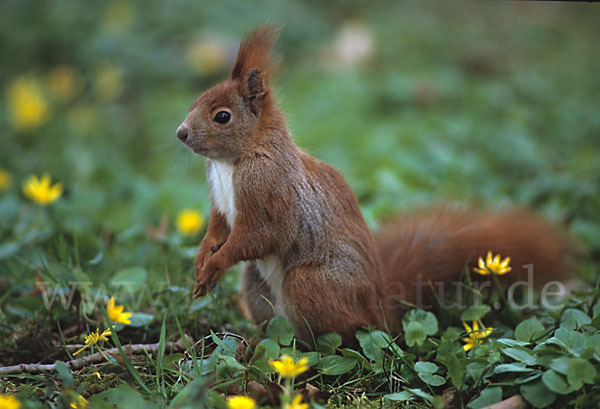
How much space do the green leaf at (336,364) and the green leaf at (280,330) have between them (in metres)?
0.14

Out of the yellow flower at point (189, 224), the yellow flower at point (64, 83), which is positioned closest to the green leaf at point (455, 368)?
the yellow flower at point (189, 224)

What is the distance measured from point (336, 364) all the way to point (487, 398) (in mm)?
491

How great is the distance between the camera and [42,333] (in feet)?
7.31

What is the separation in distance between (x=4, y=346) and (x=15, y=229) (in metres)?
1.05

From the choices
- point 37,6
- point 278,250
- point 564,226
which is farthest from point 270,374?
point 37,6

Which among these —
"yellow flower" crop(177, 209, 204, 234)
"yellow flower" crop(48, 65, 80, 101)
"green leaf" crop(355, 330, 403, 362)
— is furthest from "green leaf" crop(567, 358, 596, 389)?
"yellow flower" crop(48, 65, 80, 101)

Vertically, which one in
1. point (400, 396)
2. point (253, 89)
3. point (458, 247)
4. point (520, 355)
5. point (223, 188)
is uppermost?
point (253, 89)

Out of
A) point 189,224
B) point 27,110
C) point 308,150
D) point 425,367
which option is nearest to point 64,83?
point 27,110

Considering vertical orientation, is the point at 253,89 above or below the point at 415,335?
above

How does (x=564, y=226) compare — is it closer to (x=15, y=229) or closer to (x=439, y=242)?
(x=439, y=242)

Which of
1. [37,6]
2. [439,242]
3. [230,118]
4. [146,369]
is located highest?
[37,6]

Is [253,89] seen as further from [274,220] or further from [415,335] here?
[415,335]

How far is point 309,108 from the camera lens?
5742mm

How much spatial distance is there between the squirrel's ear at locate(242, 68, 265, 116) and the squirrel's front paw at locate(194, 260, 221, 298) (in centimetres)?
57
